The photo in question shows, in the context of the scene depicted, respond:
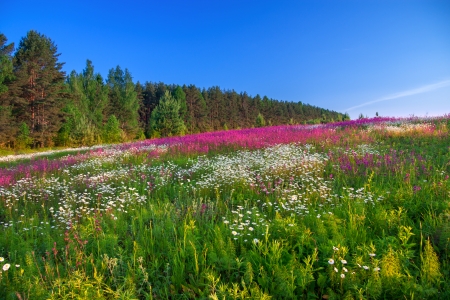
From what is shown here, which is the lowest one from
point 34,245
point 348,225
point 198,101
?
point 34,245

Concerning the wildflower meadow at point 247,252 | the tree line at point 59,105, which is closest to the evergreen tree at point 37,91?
the tree line at point 59,105

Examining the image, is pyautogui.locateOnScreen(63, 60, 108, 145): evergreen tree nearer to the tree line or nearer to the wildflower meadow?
the tree line

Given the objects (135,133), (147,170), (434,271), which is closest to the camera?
(434,271)

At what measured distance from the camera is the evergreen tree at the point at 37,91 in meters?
31.2

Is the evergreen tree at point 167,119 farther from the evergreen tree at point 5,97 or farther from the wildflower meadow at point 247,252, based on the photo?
the wildflower meadow at point 247,252

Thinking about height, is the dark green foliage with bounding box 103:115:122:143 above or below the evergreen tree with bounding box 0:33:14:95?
below

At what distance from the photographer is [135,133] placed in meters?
49.3

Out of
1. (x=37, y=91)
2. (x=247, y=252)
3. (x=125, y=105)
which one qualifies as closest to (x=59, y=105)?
(x=37, y=91)

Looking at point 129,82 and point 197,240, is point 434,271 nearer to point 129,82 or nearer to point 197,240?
point 197,240

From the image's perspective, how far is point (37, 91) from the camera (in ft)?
107

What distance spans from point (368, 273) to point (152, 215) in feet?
10.9

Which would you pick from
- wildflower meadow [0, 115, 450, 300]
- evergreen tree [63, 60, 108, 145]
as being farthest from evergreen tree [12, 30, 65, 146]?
wildflower meadow [0, 115, 450, 300]

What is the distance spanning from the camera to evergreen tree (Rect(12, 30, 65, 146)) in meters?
31.2

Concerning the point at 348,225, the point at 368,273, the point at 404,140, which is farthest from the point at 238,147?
the point at 368,273
